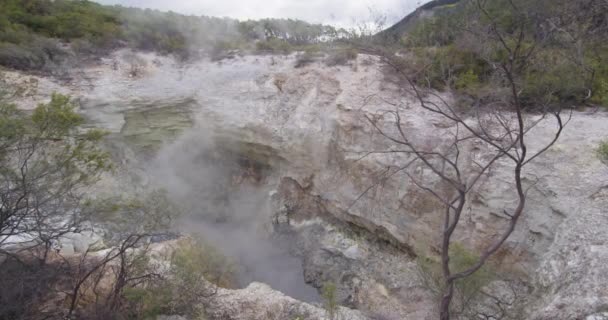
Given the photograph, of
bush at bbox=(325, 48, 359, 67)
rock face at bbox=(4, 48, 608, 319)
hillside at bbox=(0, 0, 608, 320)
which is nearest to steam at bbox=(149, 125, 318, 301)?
hillside at bbox=(0, 0, 608, 320)

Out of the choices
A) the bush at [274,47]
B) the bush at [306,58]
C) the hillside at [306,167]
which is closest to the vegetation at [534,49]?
the hillside at [306,167]

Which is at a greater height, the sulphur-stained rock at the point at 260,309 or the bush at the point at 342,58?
the bush at the point at 342,58

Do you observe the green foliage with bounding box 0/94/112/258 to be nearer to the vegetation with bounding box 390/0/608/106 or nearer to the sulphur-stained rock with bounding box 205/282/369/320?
the sulphur-stained rock with bounding box 205/282/369/320

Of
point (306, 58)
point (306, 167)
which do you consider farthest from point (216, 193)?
point (306, 58)

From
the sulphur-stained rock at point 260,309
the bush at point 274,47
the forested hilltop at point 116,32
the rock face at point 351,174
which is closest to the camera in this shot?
the rock face at point 351,174

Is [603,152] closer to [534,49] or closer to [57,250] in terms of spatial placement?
[534,49]

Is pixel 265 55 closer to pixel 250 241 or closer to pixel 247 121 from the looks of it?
pixel 247 121

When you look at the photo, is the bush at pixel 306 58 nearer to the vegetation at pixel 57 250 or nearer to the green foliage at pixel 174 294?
the vegetation at pixel 57 250

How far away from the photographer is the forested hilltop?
769 cm

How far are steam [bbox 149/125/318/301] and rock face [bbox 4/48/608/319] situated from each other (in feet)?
0.99

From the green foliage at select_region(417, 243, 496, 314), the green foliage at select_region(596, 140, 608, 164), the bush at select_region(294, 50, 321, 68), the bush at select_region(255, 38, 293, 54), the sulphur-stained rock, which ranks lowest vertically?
the sulphur-stained rock

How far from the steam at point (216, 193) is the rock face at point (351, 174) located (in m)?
0.30

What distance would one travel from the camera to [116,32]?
920cm

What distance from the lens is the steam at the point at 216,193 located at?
7.78 m
